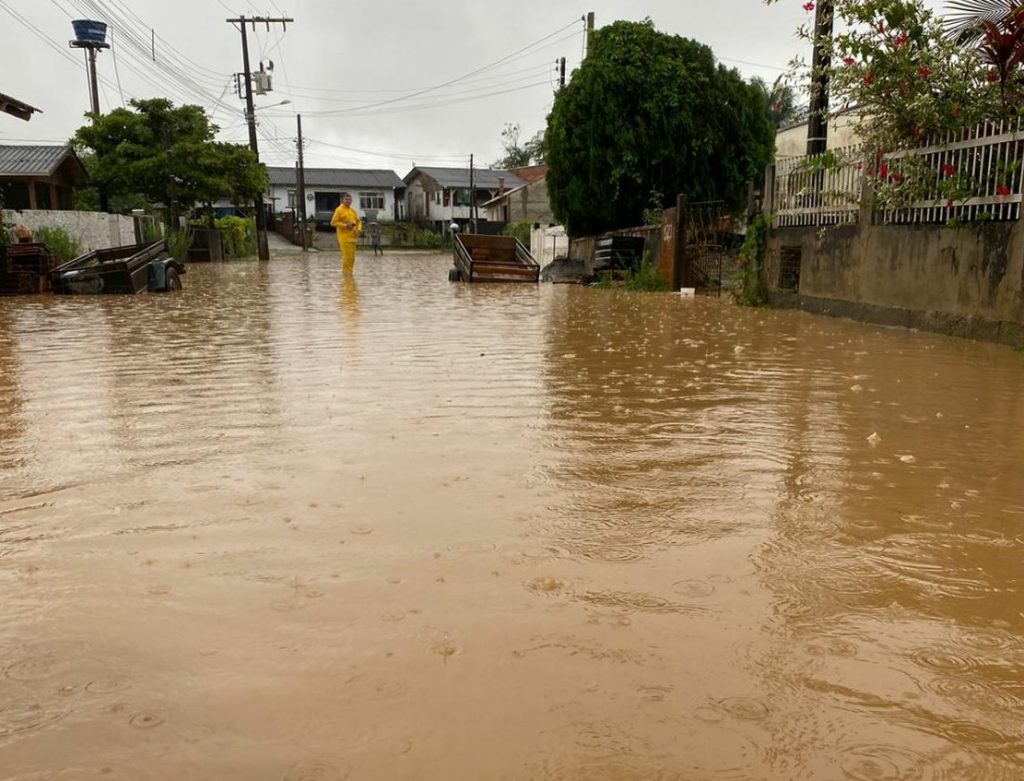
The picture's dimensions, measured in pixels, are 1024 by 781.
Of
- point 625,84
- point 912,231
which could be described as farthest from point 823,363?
point 625,84

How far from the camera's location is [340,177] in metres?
69.8

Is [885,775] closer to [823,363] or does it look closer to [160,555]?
[160,555]

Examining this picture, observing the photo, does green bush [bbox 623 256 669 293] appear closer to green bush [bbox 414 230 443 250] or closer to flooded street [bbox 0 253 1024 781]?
flooded street [bbox 0 253 1024 781]

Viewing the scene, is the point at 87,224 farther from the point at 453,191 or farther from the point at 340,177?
the point at 340,177

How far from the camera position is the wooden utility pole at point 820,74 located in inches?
409

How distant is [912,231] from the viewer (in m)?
9.62

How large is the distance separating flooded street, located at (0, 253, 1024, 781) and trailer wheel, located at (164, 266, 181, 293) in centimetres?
1168

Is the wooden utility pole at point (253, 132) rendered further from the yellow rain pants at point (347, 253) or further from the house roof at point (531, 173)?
the house roof at point (531, 173)

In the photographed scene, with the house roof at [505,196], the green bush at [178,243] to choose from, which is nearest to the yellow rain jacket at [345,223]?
the green bush at [178,243]

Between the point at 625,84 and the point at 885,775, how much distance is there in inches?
780

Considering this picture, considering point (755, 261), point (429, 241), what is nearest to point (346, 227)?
point (755, 261)

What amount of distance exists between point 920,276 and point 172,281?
14.0 m

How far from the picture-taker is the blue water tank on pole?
1588 inches

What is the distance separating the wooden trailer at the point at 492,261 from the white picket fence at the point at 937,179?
8.62 m
